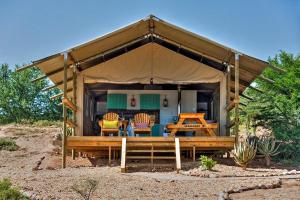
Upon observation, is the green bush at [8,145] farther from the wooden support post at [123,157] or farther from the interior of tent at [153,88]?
the wooden support post at [123,157]

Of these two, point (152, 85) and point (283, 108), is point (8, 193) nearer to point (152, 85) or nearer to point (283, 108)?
point (152, 85)

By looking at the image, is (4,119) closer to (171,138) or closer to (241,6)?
(171,138)

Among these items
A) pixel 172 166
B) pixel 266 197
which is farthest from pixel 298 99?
pixel 266 197

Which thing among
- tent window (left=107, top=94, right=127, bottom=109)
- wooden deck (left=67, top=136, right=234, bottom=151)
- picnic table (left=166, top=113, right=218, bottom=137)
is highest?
tent window (left=107, top=94, right=127, bottom=109)

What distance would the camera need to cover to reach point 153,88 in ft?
54.7

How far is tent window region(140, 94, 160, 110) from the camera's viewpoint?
1658 centimetres

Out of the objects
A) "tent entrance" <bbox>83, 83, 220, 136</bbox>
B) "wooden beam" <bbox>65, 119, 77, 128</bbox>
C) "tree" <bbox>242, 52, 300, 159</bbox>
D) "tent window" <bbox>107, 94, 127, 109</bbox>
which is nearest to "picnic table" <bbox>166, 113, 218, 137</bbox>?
"tree" <bbox>242, 52, 300, 159</bbox>

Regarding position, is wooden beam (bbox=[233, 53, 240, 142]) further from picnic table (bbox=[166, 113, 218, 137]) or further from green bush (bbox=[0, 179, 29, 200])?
green bush (bbox=[0, 179, 29, 200])

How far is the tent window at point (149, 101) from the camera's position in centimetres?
1658

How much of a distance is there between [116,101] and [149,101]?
3.71ft

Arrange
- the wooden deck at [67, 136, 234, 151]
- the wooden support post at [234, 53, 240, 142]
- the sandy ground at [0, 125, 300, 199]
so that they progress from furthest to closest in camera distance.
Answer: the wooden deck at [67, 136, 234, 151]
the wooden support post at [234, 53, 240, 142]
the sandy ground at [0, 125, 300, 199]

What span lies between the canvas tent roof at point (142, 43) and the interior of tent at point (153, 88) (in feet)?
0.96

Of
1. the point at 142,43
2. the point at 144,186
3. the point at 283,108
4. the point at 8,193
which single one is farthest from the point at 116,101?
the point at 8,193

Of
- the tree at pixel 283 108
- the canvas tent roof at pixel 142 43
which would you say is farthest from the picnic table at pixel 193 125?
the tree at pixel 283 108
